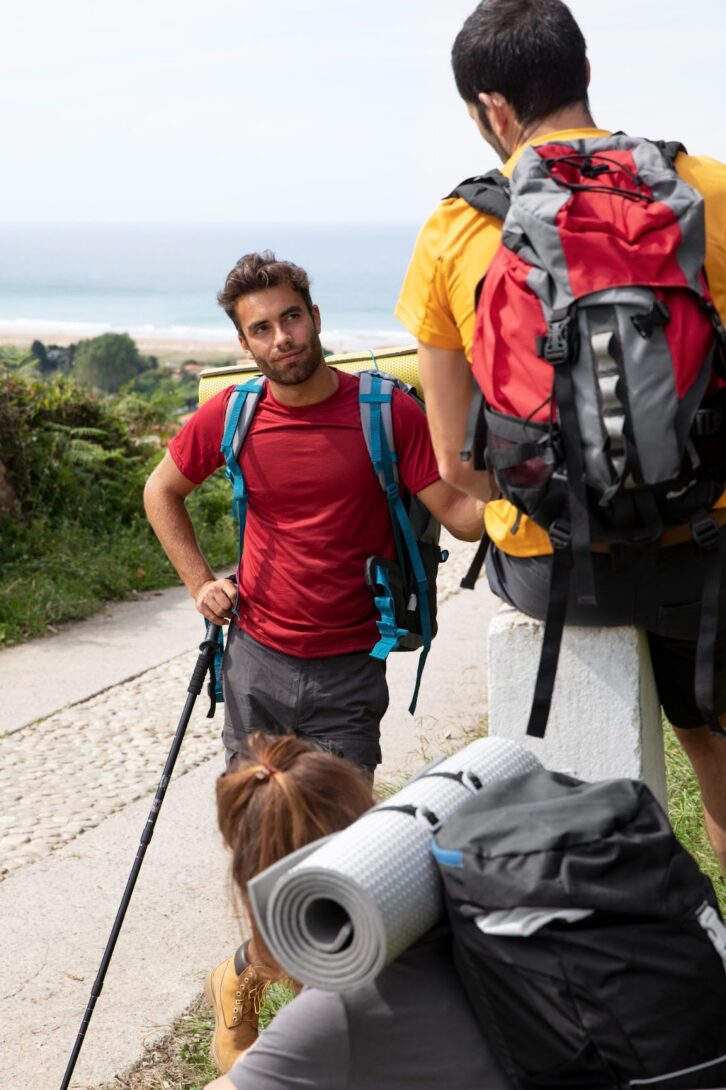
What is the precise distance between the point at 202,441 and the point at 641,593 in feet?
5.56

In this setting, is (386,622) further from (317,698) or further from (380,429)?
(380,429)

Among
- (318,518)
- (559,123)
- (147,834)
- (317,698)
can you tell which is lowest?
(147,834)

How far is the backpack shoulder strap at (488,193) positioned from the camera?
2795 millimetres

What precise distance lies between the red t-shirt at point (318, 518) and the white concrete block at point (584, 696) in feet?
2.66

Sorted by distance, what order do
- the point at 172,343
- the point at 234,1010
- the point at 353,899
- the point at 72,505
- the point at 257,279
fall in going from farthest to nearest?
the point at 172,343 < the point at 72,505 < the point at 257,279 < the point at 234,1010 < the point at 353,899

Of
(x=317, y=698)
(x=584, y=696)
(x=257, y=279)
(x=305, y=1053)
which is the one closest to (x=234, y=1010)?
(x=317, y=698)

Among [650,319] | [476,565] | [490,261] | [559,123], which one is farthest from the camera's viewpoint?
[476,565]

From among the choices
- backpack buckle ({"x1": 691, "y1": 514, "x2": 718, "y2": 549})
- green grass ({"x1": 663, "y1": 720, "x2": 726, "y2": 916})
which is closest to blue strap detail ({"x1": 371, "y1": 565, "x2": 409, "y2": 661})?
green grass ({"x1": 663, "y1": 720, "x2": 726, "y2": 916})

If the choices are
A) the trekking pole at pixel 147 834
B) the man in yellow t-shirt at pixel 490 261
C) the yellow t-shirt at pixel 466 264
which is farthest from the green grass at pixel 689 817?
the yellow t-shirt at pixel 466 264

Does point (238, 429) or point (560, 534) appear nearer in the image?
point (560, 534)

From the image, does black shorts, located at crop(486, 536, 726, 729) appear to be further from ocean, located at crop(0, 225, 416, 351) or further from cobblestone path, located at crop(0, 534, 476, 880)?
ocean, located at crop(0, 225, 416, 351)

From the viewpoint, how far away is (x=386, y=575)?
3.94 metres

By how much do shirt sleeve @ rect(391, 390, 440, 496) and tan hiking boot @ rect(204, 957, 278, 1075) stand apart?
4.58 feet

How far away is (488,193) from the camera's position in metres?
2.83
